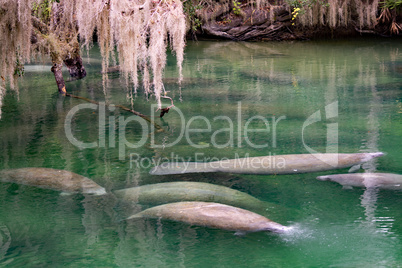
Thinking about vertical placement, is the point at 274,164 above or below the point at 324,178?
above

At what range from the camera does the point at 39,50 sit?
1085 centimetres

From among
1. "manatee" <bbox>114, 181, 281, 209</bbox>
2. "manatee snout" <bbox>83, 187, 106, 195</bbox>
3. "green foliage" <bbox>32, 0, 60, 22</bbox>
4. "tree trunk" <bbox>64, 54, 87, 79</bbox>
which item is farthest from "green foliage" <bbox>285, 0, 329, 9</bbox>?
"manatee snout" <bbox>83, 187, 106, 195</bbox>

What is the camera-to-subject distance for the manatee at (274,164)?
6730 millimetres

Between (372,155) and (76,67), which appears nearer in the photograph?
(372,155)

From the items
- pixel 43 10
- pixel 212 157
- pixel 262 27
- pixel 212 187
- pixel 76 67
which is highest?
pixel 262 27

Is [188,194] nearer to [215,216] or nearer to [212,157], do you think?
[215,216]

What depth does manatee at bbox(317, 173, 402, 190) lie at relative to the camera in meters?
6.00

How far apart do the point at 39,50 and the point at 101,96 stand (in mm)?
1995

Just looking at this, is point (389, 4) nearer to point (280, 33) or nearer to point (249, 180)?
point (280, 33)

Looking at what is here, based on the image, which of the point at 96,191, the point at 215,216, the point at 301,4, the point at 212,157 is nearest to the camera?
the point at 215,216

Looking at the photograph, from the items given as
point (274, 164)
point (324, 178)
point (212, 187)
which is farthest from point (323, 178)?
point (212, 187)

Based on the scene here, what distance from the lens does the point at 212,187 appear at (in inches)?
232

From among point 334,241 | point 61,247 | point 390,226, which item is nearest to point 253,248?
point 334,241

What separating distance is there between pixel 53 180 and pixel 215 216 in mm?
2601
